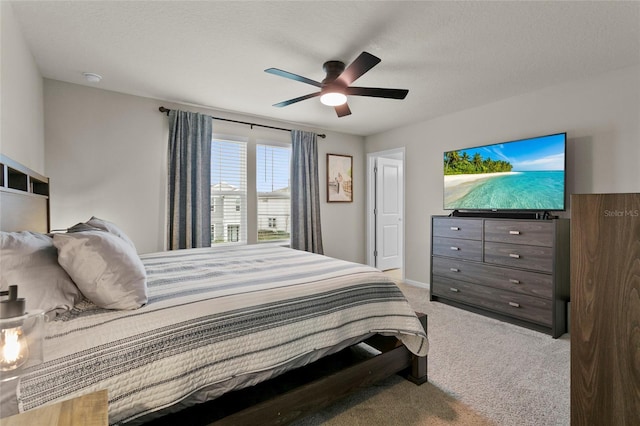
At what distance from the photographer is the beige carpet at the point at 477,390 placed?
1737 mm

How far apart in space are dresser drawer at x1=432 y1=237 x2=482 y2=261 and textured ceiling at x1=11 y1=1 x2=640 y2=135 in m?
1.68

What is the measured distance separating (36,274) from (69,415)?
0.77 m

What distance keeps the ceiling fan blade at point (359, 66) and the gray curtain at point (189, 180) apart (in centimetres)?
208

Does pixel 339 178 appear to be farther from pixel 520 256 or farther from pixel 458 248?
pixel 520 256

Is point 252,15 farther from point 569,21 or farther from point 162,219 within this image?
point 162,219

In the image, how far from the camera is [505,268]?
10.4 feet

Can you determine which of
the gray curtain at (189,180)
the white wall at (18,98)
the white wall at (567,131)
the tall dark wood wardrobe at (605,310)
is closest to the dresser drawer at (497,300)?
the white wall at (567,131)

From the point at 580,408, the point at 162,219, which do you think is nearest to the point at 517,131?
the point at 580,408

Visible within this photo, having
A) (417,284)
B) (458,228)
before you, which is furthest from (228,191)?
(417,284)

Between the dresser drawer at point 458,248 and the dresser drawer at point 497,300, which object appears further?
the dresser drawer at point 458,248

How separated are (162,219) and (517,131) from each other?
4234 mm

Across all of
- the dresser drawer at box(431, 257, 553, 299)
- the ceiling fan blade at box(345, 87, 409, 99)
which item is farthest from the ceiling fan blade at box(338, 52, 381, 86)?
the dresser drawer at box(431, 257, 553, 299)

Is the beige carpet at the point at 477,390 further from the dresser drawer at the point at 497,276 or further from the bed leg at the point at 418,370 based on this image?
the dresser drawer at the point at 497,276

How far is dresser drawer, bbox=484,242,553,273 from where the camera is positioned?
9.36 feet
